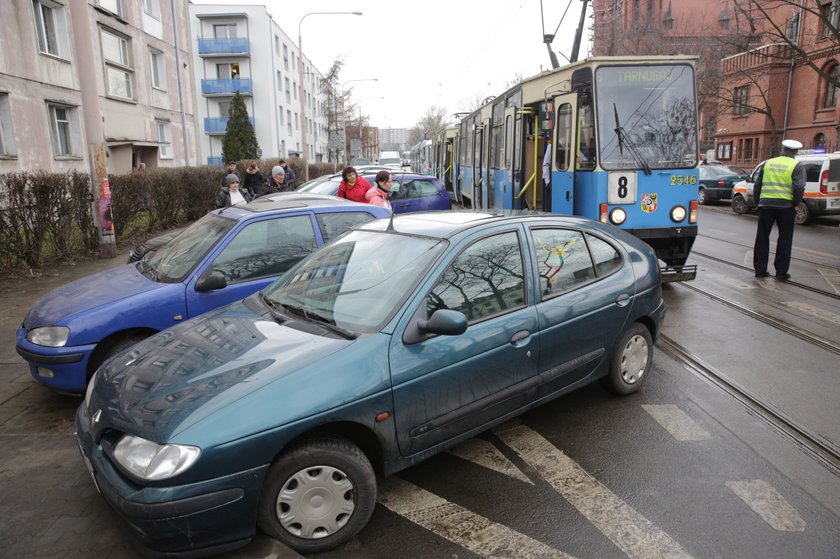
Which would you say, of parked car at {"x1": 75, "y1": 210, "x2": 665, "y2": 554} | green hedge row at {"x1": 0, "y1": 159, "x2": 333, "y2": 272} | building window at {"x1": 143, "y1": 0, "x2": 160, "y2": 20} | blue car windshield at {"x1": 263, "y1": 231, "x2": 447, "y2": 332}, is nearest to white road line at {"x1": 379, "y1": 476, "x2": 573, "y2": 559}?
parked car at {"x1": 75, "y1": 210, "x2": 665, "y2": 554}

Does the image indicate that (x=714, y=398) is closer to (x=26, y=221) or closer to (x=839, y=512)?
(x=839, y=512)

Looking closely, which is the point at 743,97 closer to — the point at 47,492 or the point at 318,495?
the point at 318,495

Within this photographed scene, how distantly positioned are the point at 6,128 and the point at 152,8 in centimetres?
1287

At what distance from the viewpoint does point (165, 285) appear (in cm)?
504

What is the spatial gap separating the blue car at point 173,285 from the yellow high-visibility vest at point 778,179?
6462mm

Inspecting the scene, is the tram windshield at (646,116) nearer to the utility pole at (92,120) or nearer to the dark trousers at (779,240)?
the dark trousers at (779,240)

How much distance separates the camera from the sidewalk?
9.82ft

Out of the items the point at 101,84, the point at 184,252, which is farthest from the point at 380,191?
the point at 101,84

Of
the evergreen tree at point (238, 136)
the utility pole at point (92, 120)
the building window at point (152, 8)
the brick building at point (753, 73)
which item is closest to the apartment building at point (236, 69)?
the evergreen tree at point (238, 136)

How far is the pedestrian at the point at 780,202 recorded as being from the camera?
8.87m

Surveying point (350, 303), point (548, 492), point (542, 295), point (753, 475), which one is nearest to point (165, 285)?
point (350, 303)

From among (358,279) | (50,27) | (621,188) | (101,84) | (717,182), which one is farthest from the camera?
(717,182)

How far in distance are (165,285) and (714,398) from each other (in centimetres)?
473

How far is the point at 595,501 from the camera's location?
3.41 m
